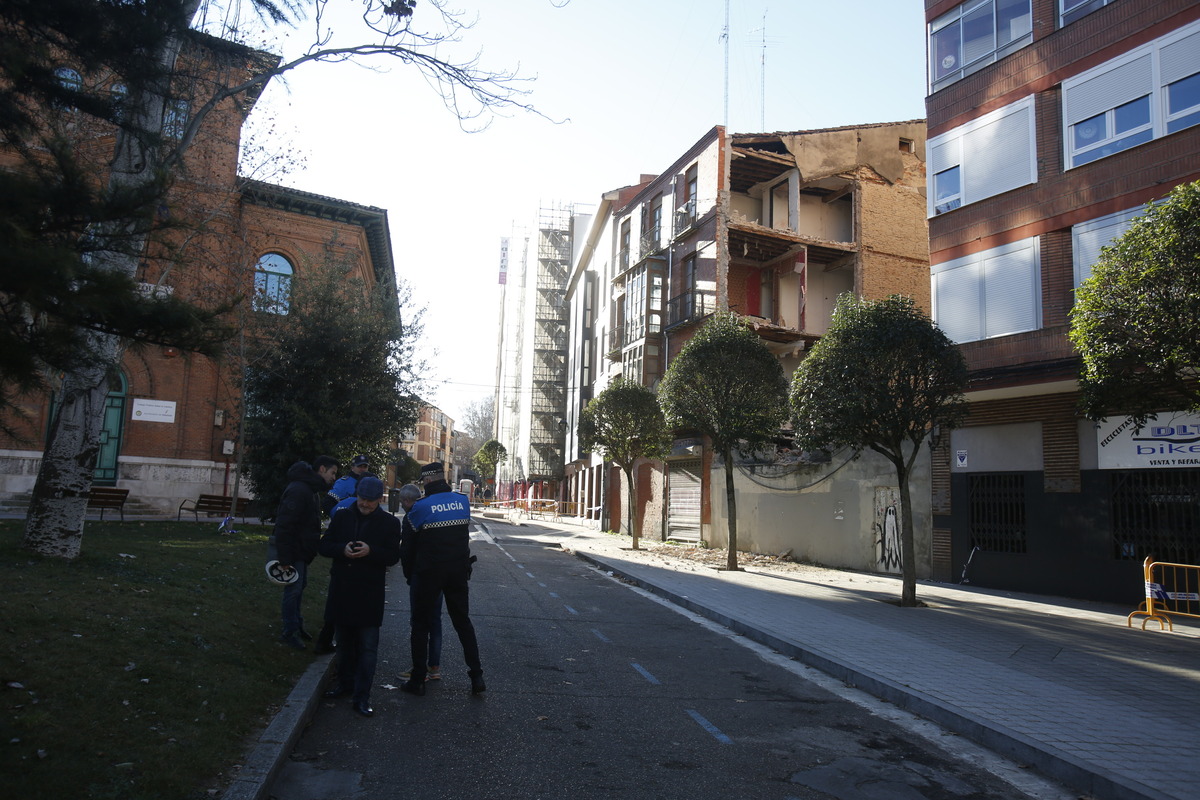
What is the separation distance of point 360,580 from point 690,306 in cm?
2602

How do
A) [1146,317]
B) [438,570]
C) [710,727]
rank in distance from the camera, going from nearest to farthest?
[710,727] → [438,570] → [1146,317]

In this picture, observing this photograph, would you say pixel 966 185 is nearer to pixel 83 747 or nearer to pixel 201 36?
pixel 201 36

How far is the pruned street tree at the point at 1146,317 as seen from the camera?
30.5 feet

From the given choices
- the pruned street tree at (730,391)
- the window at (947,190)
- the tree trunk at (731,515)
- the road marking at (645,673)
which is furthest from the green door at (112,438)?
the window at (947,190)

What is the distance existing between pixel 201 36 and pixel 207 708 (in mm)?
4037

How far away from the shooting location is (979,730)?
19.8ft

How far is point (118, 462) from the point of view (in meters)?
24.9

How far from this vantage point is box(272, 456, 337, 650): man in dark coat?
740 centimetres

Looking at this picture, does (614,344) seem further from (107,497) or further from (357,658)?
(357,658)

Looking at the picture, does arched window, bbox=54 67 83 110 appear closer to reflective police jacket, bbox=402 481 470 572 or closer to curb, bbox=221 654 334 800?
curb, bbox=221 654 334 800

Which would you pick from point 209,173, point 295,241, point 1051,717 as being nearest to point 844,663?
point 1051,717

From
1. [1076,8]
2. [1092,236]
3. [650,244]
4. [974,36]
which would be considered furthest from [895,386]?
[650,244]

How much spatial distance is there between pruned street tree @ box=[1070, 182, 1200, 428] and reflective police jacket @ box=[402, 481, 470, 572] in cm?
821

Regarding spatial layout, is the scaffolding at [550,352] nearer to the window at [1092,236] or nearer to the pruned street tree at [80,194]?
the window at [1092,236]
